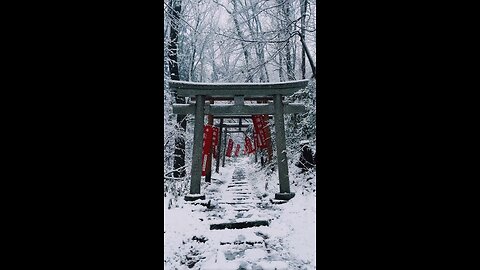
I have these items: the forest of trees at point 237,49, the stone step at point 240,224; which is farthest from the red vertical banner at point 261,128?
Result: the stone step at point 240,224

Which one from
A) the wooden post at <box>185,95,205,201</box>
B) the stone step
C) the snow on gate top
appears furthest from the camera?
the wooden post at <box>185,95,205,201</box>

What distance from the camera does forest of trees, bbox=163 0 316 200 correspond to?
1020 centimetres

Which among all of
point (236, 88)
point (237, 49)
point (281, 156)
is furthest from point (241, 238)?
point (237, 49)

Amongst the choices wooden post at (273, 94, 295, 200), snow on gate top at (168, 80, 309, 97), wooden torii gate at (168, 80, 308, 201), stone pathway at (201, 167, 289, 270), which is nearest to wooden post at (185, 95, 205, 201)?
wooden torii gate at (168, 80, 308, 201)

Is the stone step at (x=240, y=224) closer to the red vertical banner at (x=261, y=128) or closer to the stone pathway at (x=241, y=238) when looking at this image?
the stone pathway at (x=241, y=238)

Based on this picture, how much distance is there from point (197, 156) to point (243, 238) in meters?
3.68

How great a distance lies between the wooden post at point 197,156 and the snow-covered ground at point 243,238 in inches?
16.7

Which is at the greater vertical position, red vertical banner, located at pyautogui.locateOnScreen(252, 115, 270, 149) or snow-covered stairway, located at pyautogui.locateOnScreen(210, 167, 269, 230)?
red vertical banner, located at pyautogui.locateOnScreen(252, 115, 270, 149)

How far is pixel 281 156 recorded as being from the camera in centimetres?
870

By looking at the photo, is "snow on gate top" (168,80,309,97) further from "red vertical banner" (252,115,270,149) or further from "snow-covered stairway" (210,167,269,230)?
"snow-covered stairway" (210,167,269,230)

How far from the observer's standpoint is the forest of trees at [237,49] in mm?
10203

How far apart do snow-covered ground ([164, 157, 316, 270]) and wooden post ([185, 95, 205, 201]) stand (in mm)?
425

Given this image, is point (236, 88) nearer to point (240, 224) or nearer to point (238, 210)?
point (238, 210)

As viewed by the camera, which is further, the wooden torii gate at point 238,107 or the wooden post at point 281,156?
the wooden post at point 281,156
